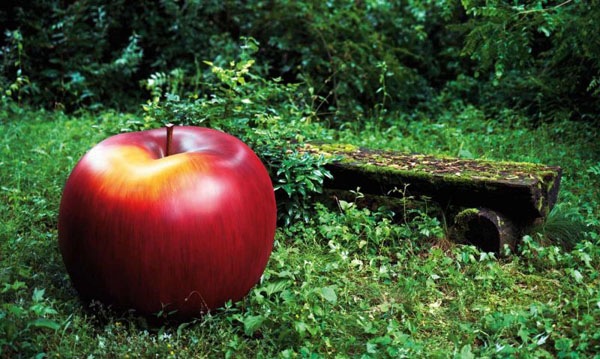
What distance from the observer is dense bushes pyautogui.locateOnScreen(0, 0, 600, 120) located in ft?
23.7

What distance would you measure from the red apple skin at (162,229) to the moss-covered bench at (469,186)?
122 cm

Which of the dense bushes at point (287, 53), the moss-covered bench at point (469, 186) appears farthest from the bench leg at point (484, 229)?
the dense bushes at point (287, 53)

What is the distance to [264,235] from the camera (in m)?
3.08

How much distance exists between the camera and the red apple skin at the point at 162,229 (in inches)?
109

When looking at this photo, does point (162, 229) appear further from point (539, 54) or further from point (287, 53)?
point (539, 54)

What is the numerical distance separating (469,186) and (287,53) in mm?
4544

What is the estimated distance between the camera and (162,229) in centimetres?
277

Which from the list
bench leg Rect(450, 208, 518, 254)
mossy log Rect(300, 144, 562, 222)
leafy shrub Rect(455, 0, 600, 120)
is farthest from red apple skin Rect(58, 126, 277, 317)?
leafy shrub Rect(455, 0, 600, 120)

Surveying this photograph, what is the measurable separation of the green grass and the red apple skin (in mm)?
171

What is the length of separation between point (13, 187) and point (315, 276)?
8.27 ft

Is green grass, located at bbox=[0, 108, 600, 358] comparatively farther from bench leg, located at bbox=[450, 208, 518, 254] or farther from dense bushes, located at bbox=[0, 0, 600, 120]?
dense bushes, located at bbox=[0, 0, 600, 120]

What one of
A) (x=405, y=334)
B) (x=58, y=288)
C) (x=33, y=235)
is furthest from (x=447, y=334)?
(x=33, y=235)

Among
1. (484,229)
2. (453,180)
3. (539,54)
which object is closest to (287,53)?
(539,54)

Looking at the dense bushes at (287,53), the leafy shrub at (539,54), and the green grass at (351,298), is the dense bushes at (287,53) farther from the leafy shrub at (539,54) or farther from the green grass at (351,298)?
the green grass at (351,298)
